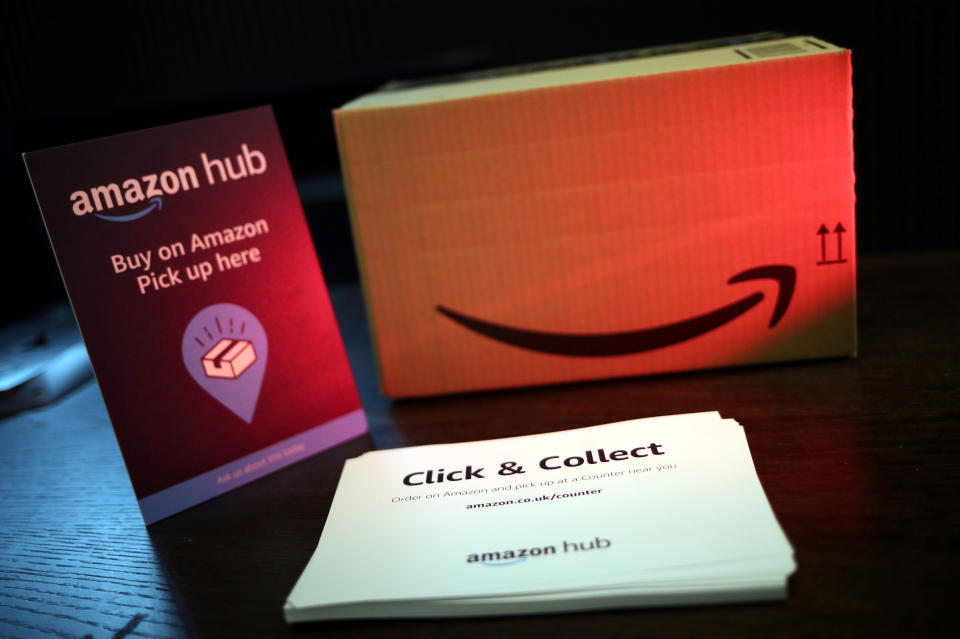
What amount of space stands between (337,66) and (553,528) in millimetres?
1201

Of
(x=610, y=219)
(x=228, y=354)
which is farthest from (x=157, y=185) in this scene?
(x=610, y=219)

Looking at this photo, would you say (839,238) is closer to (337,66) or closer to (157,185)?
(157,185)

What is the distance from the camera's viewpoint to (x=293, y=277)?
0.71m

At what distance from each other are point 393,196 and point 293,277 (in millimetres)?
126

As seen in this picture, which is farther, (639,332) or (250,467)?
(639,332)

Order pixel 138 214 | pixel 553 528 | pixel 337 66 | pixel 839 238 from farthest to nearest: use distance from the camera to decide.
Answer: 1. pixel 337 66
2. pixel 839 238
3. pixel 138 214
4. pixel 553 528

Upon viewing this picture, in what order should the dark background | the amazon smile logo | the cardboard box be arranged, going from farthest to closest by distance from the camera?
1. the dark background
2. the cardboard box
3. the amazon smile logo

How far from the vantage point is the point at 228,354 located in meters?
0.68

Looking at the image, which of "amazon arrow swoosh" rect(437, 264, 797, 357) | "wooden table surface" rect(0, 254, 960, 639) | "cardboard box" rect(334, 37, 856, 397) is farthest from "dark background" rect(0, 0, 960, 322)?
"amazon arrow swoosh" rect(437, 264, 797, 357)

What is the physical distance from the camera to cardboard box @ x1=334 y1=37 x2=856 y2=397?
2.40 ft

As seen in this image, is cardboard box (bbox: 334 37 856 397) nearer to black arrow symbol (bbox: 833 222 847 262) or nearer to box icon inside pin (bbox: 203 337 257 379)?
black arrow symbol (bbox: 833 222 847 262)

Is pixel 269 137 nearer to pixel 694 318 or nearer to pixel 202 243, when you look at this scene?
pixel 202 243

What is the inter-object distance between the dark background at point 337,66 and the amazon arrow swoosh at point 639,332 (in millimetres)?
723

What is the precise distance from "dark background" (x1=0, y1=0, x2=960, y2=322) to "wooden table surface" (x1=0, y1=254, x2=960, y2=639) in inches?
19.7
